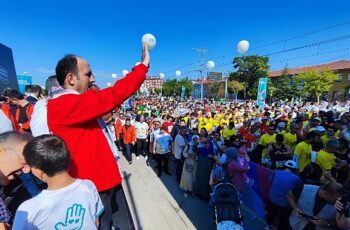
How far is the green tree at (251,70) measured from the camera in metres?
58.6

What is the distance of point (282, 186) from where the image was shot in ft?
14.9

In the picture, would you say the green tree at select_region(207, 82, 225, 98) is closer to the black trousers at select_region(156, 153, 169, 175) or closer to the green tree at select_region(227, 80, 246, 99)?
the green tree at select_region(227, 80, 246, 99)

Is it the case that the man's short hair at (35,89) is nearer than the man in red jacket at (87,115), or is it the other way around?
the man in red jacket at (87,115)

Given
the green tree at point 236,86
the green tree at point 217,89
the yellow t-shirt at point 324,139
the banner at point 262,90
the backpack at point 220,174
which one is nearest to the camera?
the backpack at point 220,174

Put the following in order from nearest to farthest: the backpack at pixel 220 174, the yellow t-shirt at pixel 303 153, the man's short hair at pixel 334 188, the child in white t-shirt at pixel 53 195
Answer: the child in white t-shirt at pixel 53 195 < the man's short hair at pixel 334 188 < the backpack at pixel 220 174 < the yellow t-shirt at pixel 303 153

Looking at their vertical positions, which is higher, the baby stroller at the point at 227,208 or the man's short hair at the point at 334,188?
the man's short hair at the point at 334,188

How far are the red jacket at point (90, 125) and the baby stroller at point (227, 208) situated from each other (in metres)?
3.22

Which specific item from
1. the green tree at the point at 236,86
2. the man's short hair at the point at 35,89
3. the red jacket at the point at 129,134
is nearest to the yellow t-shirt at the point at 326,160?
the man's short hair at the point at 35,89

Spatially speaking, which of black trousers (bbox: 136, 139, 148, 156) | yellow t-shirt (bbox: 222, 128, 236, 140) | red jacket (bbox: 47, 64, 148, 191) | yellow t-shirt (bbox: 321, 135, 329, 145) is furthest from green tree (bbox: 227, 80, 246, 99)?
red jacket (bbox: 47, 64, 148, 191)

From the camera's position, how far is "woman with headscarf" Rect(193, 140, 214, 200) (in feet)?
22.5

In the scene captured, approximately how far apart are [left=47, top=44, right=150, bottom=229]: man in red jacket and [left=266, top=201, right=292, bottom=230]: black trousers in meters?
3.73

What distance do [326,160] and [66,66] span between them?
5694 millimetres

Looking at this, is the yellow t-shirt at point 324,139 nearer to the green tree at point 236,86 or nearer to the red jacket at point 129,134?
the red jacket at point 129,134

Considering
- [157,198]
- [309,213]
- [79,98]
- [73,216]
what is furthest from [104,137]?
[157,198]
